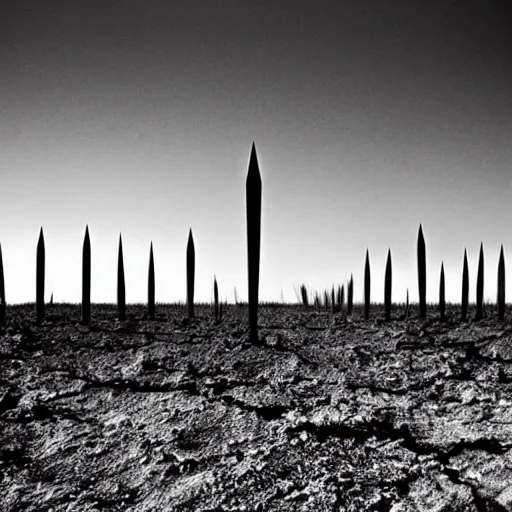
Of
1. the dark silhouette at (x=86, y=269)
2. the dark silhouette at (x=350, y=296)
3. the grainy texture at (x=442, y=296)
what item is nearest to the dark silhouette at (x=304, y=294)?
the dark silhouette at (x=350, y=296)

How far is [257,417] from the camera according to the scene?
367 cm

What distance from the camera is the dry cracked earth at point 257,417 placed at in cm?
296

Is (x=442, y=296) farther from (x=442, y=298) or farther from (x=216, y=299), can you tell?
(x=216, y=299)

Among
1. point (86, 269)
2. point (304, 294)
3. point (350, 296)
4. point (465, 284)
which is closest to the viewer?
point (86, 269)

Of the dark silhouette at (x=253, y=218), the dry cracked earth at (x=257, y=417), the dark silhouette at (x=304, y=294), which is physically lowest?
the dry cracked earth at (x=257, y=417)

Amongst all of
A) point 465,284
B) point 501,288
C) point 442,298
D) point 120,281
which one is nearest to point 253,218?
point 120,281

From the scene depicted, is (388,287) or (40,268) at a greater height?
(40,268)

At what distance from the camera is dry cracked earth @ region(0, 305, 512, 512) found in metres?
2.96

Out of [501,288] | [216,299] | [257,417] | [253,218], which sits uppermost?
[253,218]

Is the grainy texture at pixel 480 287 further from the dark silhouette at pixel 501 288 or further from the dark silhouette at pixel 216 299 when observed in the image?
the dark silhouette at pixel 216 299

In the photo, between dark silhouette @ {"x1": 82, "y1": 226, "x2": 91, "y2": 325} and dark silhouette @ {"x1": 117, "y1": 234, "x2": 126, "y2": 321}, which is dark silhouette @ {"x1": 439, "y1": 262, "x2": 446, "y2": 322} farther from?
dark silhouette @ {"x1": 82, "y1": 226, "x2": 91, "y2": 325}

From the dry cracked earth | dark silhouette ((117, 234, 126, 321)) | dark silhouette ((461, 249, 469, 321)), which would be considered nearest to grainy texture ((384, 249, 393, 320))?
the dry cracked earth

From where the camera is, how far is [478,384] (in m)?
4.08

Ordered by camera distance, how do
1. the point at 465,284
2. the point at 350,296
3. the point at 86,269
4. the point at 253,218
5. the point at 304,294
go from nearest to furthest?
the point at 253,218
the point at 86,269
the point at 465,284
the point at 350,296
the point at 304,294
